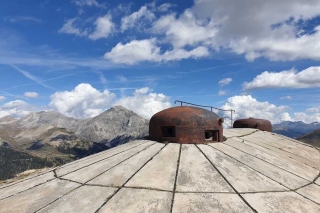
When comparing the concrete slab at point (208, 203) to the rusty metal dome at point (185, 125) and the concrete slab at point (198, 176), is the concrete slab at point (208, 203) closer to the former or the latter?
the concrete slab at point (198, 176)

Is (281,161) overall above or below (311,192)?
above

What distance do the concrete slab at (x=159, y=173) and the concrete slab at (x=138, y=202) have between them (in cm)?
42

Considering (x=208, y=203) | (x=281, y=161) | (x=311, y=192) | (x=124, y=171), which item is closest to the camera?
(x=208, y=203)

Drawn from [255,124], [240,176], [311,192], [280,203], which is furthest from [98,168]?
[255,124]

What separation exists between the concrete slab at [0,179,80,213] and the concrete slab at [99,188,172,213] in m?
2.35

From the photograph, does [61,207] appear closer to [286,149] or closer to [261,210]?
[261,210]

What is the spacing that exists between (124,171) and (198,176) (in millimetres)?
3122

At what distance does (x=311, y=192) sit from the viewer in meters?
10.6

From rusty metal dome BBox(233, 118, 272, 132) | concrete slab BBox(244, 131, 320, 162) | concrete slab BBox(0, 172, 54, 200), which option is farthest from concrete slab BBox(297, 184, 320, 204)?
rusty metal dome BBox(233, 118, 272, 132)

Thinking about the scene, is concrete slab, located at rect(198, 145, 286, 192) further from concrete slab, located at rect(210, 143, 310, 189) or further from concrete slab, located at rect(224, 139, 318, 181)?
concrete slab, located at rect(224, 139, 318, 181)

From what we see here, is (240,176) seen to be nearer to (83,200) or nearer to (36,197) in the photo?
(83,200)

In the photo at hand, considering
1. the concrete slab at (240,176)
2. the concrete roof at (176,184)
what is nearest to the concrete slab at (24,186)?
the concrete roof at (176,184)

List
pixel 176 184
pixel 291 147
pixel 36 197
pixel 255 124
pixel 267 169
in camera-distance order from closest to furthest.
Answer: pixel 176 184 → pixel 36 197 → pixel 267 169 → pixel 291 147 → pixel 255 124

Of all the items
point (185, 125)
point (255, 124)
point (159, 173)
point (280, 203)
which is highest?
point (255, 124)
